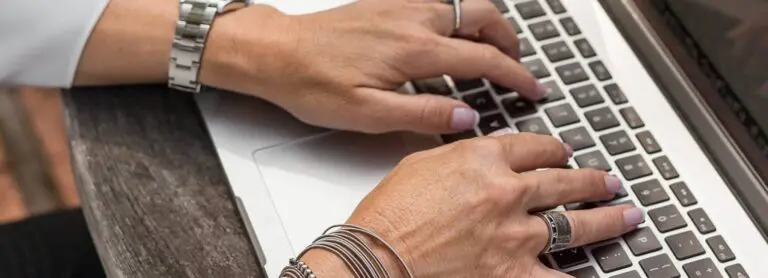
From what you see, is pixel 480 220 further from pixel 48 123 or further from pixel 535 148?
pixel 48 123

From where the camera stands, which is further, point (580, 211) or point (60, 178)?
point (60, 178)

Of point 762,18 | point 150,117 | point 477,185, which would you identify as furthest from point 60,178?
point 762,18

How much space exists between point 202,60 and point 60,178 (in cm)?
89

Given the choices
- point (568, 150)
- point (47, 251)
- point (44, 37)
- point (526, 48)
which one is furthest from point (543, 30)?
point (47, 251)

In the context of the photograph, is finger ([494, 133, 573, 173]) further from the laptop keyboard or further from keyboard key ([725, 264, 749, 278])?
keyboard key ([725, 264, 749, 278])

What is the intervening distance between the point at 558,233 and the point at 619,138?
4.2 inches

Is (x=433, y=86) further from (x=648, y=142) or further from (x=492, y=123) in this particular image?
(x=648, y=142)

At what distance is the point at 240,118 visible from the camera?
0.70 metres

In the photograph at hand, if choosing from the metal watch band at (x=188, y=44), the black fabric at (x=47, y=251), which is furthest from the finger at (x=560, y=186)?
the black fabric at (x=47, y=251)

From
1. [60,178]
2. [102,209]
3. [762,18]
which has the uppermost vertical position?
[762,18]

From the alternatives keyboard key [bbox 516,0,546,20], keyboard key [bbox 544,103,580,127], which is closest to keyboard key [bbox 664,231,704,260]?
keyboard key [bbox 544,103,580,127]

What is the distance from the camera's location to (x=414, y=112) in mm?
671

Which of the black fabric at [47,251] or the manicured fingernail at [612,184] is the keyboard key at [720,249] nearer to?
the manicured fingernail at [612,184]

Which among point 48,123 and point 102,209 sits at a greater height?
point 102,209
